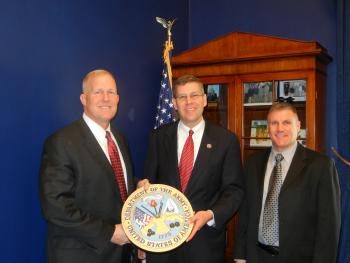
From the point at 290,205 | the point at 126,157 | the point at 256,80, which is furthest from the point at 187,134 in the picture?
the point at 256,80

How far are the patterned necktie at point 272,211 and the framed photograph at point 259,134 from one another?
1.29m

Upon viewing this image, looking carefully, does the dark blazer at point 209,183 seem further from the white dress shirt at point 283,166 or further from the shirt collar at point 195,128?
the white dress shirt at point 283,166

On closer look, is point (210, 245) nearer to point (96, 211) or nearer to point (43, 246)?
point (96, 211)

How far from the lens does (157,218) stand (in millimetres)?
1951

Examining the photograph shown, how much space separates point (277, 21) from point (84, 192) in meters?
2.97

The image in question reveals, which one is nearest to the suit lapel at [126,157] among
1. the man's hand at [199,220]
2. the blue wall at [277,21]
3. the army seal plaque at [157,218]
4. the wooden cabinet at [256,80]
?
the army seal plaque at [157,218]

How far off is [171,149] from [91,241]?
0.76 metres

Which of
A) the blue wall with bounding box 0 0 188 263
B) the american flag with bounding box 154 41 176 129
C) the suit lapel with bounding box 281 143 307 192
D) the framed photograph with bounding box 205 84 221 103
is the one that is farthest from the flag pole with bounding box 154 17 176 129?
the suit lapel with bounding box 281 143 307 192

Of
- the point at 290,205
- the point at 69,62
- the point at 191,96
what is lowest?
the point at 290,205

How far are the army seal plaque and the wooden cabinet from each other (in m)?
1.66

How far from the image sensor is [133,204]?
1.95 meters

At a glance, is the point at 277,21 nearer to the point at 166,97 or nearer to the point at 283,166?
the point at 166,97

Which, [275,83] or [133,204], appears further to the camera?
[275,83]

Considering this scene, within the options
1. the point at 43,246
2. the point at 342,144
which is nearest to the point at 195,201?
the point at 43,246
